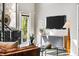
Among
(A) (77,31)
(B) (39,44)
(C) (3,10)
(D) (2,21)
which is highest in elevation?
(C) (3,10)

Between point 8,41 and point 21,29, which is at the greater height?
point 21,29

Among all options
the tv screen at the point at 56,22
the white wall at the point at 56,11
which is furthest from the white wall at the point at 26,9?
the tv screen at the point at 56,22

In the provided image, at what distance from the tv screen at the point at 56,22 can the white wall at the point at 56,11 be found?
0.15 feet

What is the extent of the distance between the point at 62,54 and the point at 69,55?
0.08 m

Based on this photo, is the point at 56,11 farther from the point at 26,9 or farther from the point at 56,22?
the point at 26,9

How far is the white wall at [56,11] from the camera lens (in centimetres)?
127

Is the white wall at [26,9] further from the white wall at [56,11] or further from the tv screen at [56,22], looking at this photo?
the tv screen at [56,22]

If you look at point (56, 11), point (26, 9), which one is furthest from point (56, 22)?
point (26, 9)

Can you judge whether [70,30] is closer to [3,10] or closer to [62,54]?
[62,54]

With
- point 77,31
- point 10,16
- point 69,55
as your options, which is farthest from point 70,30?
point 10,16

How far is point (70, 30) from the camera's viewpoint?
4.19 feet

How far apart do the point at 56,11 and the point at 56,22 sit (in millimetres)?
122

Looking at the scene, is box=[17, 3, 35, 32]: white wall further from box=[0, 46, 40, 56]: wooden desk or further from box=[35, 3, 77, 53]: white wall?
box=[0, 46, 40, 56]: wooden desk

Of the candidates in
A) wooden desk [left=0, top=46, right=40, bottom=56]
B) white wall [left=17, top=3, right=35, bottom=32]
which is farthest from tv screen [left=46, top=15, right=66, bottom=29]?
wooden desk [left=0, top=46, right=40, bottom=56]
